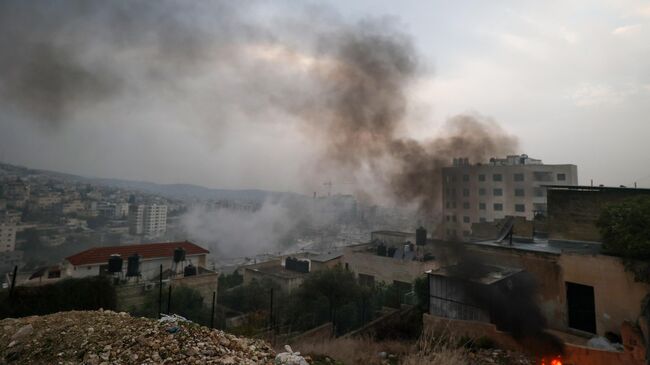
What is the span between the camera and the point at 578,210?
13.1m

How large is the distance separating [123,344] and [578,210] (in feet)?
53.7

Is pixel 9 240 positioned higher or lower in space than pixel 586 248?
lower

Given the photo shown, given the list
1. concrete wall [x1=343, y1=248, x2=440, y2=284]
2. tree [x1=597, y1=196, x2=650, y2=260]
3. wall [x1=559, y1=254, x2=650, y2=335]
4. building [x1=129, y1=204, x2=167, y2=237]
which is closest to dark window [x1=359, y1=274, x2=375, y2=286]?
concrete wall [x1=343, y1=248, x2=440, y2=284]

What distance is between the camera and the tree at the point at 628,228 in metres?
8.63

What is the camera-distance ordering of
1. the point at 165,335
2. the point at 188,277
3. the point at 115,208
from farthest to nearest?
1. the point at 115,208
2. the point at 188,277
3. the point at 165,335

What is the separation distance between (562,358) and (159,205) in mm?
67936

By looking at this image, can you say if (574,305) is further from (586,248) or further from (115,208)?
(115,208)

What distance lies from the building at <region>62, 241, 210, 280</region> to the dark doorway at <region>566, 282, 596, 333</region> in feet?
68.7

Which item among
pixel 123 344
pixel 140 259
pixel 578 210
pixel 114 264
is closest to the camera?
pixel 123 344

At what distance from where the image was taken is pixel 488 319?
386 inches

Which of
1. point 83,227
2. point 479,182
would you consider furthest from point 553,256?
point 83,227

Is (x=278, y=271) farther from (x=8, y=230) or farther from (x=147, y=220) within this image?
(x=147, y=220)

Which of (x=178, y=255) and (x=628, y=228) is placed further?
(x=178, y=255)

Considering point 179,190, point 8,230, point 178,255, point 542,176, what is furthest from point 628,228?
point 179,190
